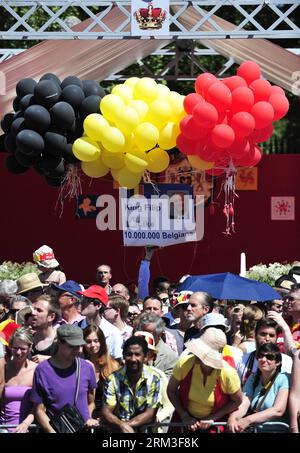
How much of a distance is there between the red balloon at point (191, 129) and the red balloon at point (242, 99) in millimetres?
450

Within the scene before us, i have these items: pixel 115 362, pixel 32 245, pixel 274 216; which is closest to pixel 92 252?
pixel 32 245

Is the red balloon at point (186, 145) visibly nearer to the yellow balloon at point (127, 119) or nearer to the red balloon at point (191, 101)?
the red balloon at point (191, 101)

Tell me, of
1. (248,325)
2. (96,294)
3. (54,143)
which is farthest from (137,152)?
(248,325)

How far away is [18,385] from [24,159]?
161 inches

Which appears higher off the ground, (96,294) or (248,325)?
(96,294)

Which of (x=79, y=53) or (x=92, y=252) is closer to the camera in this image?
(x=79, y=53)

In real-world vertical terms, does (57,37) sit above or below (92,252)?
above

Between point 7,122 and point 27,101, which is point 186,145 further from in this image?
point 7,122

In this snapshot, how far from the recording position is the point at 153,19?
1343 cm

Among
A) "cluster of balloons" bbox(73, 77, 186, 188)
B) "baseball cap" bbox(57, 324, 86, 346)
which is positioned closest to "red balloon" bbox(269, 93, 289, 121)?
"cluster of balloons" bbox(73, 77, 186, 188)

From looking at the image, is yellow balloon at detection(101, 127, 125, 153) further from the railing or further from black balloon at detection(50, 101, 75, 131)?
the railing

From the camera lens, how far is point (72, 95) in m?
11.8
